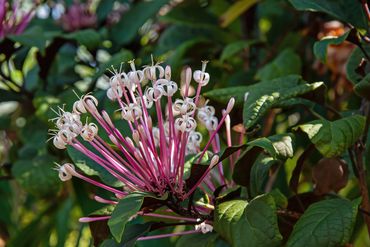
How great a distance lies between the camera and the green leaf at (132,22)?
1517 millimetres

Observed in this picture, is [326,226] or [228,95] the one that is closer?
[326,226]

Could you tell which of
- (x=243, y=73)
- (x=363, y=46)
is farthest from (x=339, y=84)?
(x=363, y=46)

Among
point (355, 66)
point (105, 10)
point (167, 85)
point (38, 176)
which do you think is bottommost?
point (38, 176)

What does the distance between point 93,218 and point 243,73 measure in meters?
0.70

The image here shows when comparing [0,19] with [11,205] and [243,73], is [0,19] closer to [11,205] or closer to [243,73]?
[243,73]

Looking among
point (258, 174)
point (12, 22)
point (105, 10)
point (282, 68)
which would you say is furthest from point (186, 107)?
point (105, 10)

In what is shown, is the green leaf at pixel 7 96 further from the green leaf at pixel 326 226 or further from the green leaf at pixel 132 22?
the green leaf at pixel 326 226

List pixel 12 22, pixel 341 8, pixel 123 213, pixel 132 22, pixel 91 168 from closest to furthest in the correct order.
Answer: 1. pixel 123 213
2. pixel 91 168
3. pixel 341 8
4. pixel 12 22
5. pixel 132 22

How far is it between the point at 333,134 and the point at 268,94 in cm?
11

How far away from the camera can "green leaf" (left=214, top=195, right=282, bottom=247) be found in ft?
2.49

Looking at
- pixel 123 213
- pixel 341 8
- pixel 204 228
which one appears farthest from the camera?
pixel 341 8

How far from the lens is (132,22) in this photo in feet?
5.12

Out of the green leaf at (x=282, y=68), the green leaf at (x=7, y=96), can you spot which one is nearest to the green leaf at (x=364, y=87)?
the green leaf at (x=282, y=68)

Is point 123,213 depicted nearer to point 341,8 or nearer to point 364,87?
point 364,87
